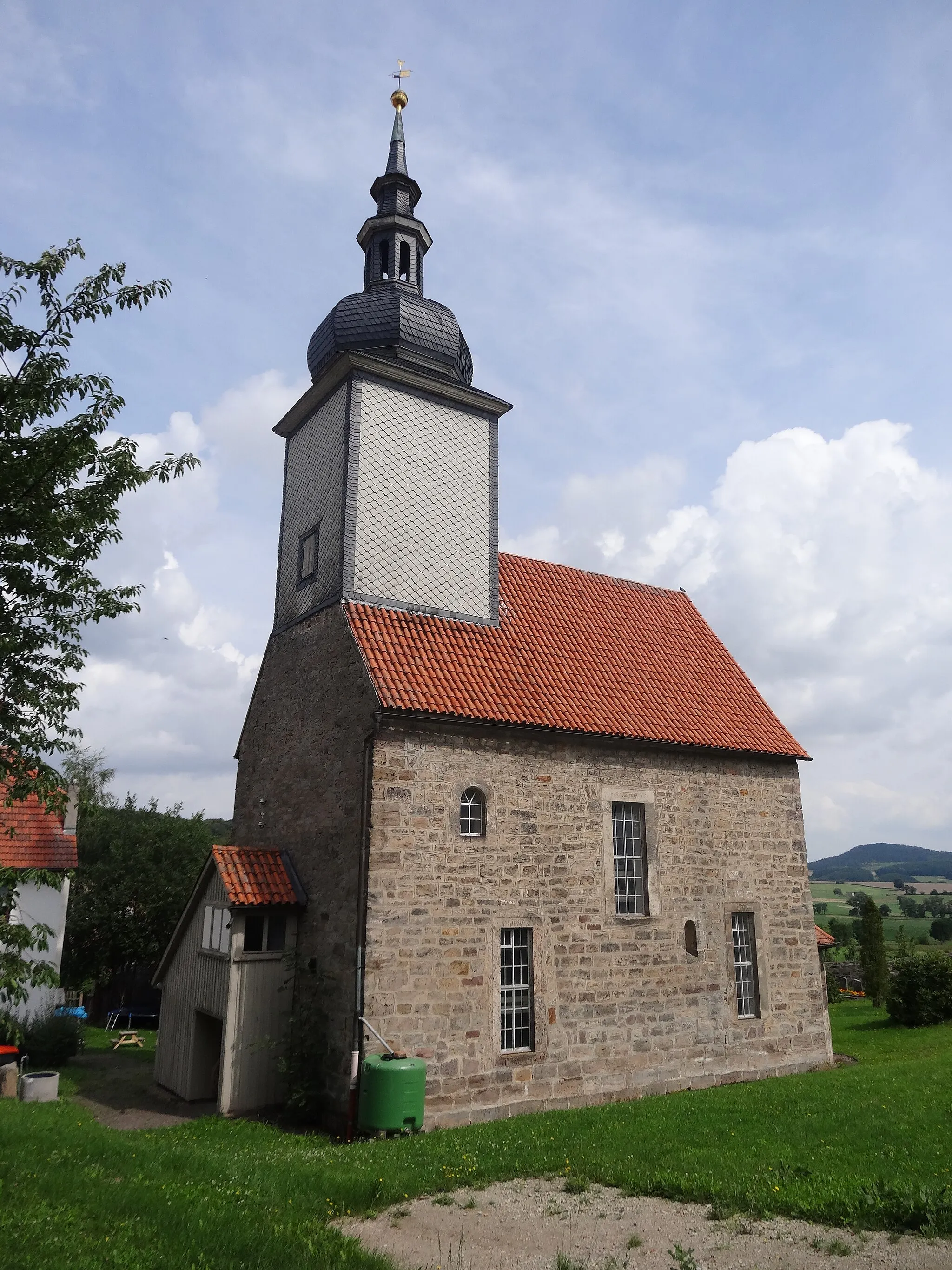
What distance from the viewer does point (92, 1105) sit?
13.2m

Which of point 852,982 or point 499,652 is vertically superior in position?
point 499,652

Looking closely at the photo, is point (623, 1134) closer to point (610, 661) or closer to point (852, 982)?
point (610, 661)

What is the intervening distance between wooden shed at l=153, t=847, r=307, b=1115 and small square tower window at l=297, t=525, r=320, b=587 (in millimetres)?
4795

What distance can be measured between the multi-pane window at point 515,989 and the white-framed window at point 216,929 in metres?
4.05

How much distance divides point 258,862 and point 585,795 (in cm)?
538

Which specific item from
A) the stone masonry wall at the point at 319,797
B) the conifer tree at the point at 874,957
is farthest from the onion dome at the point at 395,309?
the conifer tree at the point at 874,957

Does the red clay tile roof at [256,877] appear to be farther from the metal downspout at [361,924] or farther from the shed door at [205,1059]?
the shed door at [205,1059]

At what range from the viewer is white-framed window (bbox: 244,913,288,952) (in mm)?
12992

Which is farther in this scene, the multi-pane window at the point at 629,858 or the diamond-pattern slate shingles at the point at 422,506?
the diamond-pattern slate shingles at the point at 422,506

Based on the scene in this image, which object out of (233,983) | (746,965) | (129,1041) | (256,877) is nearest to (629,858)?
(746,965)

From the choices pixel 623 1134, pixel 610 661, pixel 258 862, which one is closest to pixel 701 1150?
pixel 623 1134

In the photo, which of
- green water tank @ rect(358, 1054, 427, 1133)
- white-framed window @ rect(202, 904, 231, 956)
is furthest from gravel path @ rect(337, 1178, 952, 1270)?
white-framed window @ rect(202, 904, 231, 956)

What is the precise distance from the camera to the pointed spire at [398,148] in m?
18.0

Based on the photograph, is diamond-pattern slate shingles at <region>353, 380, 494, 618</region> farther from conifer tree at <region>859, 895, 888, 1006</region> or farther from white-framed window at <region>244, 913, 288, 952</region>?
conifer tree at <region>859, 895, 888, 1006</region>
